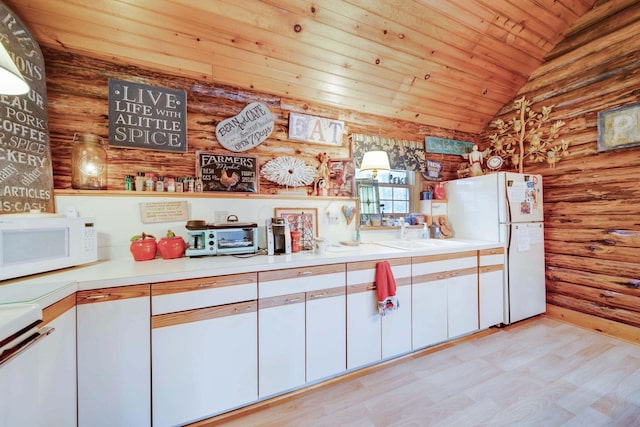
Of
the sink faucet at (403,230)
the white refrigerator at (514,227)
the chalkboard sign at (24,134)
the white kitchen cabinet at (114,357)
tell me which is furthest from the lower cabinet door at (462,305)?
the chalkboard sign at (24,134)

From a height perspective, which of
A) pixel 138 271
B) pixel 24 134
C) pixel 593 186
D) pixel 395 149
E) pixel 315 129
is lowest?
pixel 138 271

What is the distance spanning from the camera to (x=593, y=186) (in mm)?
2539

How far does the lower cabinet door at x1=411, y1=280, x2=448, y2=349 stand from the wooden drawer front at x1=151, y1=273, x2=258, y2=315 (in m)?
1.39

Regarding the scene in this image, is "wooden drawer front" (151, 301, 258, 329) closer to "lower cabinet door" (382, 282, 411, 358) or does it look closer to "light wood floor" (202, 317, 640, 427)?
"light wood floor" (202, 317, 640, 427)

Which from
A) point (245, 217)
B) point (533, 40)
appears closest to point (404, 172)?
point (533, 40)

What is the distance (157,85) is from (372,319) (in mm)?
2531

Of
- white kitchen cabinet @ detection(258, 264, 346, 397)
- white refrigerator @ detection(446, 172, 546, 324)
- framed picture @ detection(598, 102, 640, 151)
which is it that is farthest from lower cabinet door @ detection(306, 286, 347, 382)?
framed picture @ detection(598, 102, 640, 151)

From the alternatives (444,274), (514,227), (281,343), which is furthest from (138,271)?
(514,227)

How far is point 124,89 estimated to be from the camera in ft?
6.19

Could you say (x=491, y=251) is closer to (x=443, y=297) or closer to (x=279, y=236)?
(x=443, y=297)

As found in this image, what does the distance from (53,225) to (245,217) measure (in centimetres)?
116

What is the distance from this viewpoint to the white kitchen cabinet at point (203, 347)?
1.35 meters

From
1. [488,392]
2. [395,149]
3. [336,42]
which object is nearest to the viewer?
A: [488,392]

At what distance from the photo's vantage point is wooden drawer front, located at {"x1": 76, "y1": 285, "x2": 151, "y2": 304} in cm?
122
